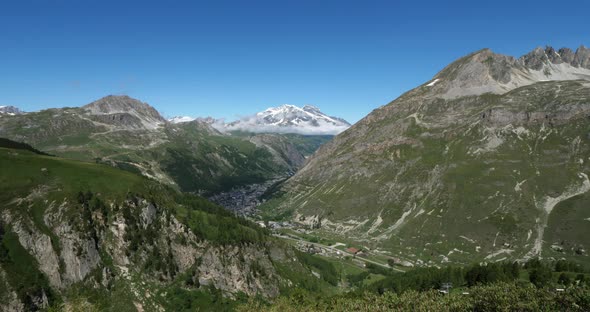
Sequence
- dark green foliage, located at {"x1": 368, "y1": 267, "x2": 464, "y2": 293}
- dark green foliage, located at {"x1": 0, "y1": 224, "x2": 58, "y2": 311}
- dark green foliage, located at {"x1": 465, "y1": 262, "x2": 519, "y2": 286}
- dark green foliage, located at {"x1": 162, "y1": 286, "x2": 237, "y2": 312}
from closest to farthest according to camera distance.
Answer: dark green foliage, located at {"x1": 0, "y1": 224, "x2": 58, "y2": 311}, dark green foliage, located at {"x1": 162, "y1": 286, "x2": 237, "y2": 312}, dark green foliage, located at {"x1": 465, "y1": 262, "x2": 519, "y2": 286}, dark green foliage, located at {"x1": 368, "y1": 267, "x2": 464, "y2": 293}

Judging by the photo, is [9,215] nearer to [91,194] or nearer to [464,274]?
[91,194]

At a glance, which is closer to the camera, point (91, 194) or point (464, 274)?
point (91, 194)

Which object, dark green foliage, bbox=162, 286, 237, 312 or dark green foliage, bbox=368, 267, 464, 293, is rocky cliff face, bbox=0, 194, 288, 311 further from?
dark green foliage, bbox=368, 267, 464, 293

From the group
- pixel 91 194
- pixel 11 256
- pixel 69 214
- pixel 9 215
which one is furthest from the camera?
pixel 91 194

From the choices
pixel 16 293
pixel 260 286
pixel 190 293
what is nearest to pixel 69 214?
pixel 16 293

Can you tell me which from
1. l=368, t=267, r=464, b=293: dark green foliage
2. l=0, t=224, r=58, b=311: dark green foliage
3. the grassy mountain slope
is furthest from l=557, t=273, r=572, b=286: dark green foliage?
l=0, t=224, r=58, b=311: dark green foliage

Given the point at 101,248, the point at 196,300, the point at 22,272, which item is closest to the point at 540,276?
the point at 196,300

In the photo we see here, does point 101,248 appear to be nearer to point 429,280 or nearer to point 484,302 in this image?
point 484,302

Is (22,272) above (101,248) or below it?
below

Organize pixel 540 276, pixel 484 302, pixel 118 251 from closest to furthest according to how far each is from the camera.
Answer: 1. pixel 484 302
2. pixel 118 251
3. pixel 540 276

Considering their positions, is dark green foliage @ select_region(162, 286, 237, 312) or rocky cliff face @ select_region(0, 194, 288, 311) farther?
dark green foliage @ select_region(162, 286, 237, 312)

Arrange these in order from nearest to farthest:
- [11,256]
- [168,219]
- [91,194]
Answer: [11,256] < [91,194] < [168,219]
